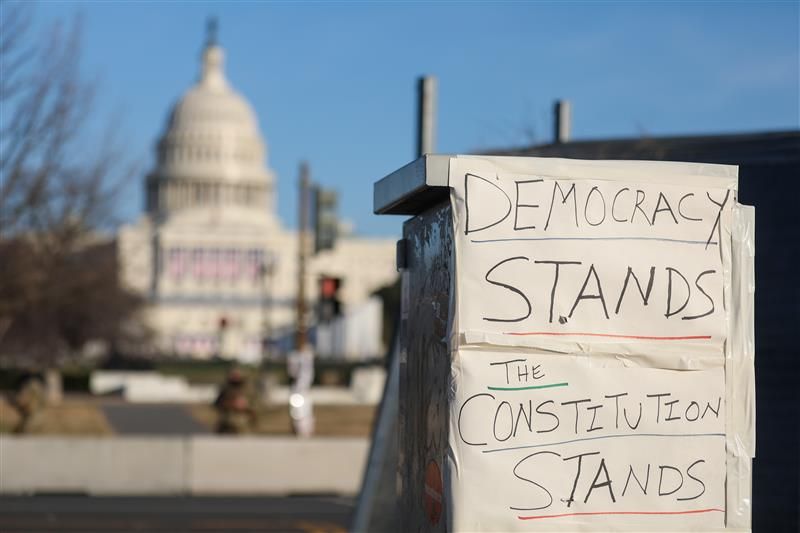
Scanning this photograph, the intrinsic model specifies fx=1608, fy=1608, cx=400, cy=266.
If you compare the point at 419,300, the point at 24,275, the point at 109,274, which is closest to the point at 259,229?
the point at 109,274

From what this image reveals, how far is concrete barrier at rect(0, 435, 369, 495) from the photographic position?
18.2 metres

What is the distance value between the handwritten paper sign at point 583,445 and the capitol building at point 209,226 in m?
139

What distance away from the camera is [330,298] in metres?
25.9

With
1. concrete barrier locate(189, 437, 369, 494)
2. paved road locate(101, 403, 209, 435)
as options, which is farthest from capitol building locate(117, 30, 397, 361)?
concrete barrier locate(189, 437, 369, 494)

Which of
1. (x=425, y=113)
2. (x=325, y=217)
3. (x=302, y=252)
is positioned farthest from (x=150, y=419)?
(x=425, y=113)

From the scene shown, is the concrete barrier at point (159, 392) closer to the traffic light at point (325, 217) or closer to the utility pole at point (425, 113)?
the traffic light at point (325, 217)

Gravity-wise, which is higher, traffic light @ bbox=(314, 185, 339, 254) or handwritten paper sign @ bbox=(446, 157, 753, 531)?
traffic light @ bbox=(314, 185, 339, 254)

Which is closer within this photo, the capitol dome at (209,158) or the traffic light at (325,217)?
the traffic light at (325,217)

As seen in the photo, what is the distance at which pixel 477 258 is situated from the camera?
14.1 feet

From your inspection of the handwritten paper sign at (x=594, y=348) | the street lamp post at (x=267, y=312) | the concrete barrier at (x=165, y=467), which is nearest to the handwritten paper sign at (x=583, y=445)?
the handwritten paper sign at (x=594, y=348)

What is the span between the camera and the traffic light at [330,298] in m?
25.8

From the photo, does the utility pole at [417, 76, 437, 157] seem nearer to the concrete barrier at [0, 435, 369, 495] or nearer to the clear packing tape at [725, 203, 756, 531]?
the clear packing tape at [725, 203, 756, 531]

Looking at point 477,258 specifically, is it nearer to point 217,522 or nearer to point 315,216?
point 217,522

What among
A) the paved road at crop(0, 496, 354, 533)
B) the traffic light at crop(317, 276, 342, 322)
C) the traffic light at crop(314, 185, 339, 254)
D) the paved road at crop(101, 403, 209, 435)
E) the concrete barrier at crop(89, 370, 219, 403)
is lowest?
the concrete barrier at crop(89, 370, 219, 403)
